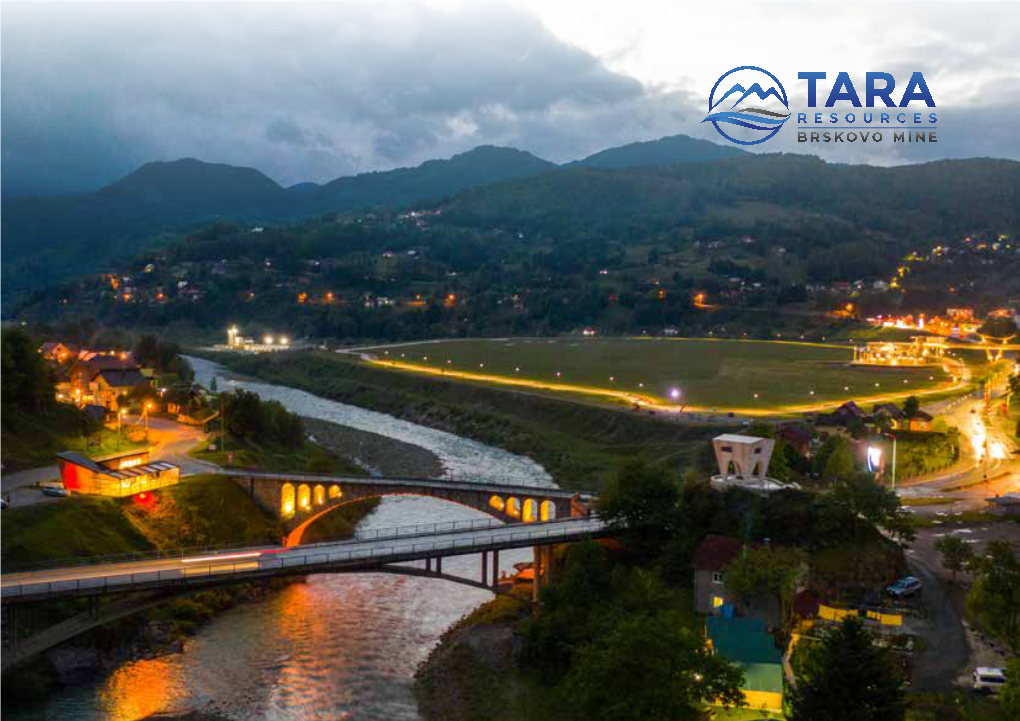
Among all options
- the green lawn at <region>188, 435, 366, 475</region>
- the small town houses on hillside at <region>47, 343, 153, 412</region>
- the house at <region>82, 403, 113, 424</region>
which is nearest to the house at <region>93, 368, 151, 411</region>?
the small town houses on hillside at <region>47, 343, 153, 412</region>

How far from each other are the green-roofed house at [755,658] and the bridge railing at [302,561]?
10379mm

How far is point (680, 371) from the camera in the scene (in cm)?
10638

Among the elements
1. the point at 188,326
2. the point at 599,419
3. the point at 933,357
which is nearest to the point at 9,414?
the point at 599,419

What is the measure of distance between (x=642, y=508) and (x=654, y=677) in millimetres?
13791

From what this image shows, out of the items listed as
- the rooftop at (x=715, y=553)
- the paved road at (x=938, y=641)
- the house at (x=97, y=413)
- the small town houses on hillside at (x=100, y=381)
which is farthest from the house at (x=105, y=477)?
the paved road at (x=938, y=641)

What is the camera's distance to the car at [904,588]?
34531 mm

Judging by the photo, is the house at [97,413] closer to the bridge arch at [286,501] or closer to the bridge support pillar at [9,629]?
the bridge arch at [286,501]

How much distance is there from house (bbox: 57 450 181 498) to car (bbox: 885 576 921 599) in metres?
33.1

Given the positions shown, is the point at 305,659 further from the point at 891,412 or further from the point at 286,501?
the point at 891,412

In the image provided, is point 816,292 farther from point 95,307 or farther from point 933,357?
point 95,307

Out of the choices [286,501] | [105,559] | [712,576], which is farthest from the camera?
[286,501]

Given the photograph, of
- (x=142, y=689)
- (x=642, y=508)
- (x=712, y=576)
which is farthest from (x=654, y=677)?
(x=142, y=689)

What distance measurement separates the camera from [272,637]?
36969mm

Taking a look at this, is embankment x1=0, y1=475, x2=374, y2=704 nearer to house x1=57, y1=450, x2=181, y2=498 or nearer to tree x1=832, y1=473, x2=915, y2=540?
house x1=57, y1=450, x2=181, y2=498
